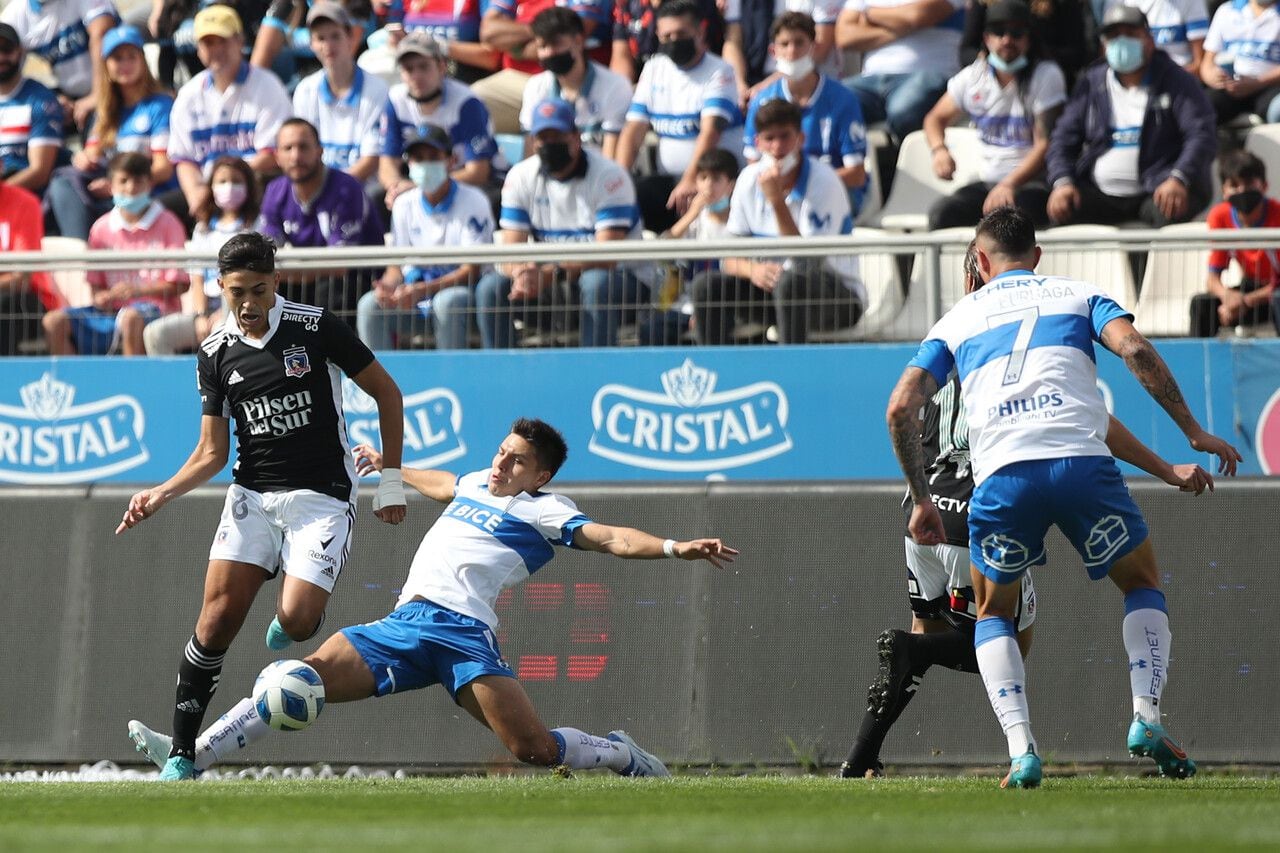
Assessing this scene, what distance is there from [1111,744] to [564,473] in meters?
3.92

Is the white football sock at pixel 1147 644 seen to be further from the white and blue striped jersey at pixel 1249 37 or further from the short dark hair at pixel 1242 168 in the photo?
the white and blue striped jersey at pixel 1249 37

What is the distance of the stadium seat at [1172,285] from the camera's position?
10.7m

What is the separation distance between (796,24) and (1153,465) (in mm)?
7316

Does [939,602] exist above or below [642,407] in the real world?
below

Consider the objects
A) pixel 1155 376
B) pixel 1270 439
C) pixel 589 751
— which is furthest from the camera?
pixel 1270 439

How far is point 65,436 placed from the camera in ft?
39.0

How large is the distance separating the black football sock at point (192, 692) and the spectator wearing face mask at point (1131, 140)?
22.9 feet

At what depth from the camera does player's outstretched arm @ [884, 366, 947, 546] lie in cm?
690

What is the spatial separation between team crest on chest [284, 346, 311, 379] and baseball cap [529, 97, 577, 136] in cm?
490

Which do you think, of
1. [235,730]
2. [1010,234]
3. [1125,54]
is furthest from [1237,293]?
[235,730]

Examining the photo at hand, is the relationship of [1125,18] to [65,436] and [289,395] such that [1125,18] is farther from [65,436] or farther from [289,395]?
[65,436]

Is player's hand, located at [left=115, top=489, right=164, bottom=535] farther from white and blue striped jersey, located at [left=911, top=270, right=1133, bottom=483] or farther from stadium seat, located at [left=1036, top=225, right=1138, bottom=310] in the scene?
stadium seat, located at [left=1036, top=225, right=1138, bottom=310]

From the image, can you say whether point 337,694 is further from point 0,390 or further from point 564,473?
point 0,390

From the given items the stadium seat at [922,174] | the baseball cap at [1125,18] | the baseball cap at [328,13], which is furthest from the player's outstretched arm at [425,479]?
the baseball cap at [328,13]
